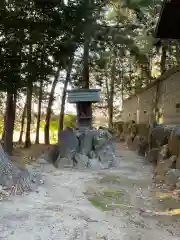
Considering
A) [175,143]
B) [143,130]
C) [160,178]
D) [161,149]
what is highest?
[143,130]

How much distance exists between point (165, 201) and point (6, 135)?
6.78m

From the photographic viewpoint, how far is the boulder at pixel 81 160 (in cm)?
833

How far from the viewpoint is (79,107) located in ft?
33.1

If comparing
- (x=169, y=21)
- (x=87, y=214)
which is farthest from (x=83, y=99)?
(x=87, y=214)

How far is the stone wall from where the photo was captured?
893cm

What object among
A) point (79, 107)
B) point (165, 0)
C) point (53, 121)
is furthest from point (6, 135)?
point (53, 121)

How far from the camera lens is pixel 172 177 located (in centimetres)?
593

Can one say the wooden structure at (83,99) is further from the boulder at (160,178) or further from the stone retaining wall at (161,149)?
the boulder at (160,178)

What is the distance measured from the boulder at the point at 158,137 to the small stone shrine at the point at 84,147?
4.37 ft

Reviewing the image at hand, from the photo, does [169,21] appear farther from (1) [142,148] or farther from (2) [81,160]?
(1) [142,148]

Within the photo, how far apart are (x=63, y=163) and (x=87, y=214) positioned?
14.7 ft

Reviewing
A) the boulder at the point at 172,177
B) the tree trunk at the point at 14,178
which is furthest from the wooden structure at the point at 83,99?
the tree trunk at the point at 14,178

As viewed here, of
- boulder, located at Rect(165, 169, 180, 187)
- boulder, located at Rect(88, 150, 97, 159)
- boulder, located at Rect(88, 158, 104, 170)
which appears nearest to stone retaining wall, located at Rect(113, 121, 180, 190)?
boulder, located at Rect(165, 169, 180, 187)

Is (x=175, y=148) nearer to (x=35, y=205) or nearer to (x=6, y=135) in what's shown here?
(x=35, y=205)
